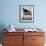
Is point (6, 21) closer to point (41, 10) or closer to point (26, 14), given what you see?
point (26, 14)

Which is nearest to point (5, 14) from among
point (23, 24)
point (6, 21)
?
point (6, 21)

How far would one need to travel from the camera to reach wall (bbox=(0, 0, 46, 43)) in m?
4.02

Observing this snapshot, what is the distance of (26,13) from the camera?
4.03 m

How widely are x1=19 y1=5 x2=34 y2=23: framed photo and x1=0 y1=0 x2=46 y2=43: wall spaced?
0.10m

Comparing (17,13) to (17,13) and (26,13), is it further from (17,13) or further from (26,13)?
(26,13)

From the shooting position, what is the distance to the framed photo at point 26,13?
4.00 m

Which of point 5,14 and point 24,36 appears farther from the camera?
point 5,14

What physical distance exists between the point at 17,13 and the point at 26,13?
291 millimetres

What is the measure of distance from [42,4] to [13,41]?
4.98 ft

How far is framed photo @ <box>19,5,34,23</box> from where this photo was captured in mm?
4004

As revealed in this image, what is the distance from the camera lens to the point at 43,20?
13.3 feet

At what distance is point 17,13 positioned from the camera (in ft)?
13.3

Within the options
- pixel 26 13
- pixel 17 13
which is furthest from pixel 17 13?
pixel 26 13

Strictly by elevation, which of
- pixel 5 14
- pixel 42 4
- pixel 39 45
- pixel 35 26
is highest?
pixel 42 4
